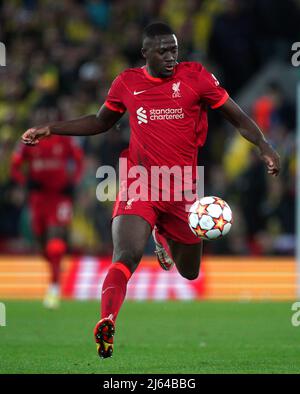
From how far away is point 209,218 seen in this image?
8484 mm

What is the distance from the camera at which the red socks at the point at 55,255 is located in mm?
14539

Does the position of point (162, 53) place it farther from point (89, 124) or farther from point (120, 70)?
point (120, 70)

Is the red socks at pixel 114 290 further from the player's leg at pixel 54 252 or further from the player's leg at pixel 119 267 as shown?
the player's leg at pixel 54 252

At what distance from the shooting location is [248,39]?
1884cm

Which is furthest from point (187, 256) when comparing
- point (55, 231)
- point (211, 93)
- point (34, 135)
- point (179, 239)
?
point (55, 231)

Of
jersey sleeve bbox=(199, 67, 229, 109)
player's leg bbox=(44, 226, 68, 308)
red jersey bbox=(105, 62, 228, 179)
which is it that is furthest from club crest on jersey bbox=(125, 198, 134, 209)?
player's leg bbox=(44, 226, 68, 308)

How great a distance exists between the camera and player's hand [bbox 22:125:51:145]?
8.52 m

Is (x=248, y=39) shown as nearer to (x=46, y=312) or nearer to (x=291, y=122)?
(x=291, y=122)

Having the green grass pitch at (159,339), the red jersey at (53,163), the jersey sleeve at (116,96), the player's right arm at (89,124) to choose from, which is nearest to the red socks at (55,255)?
the green grass pitch at (159,339)

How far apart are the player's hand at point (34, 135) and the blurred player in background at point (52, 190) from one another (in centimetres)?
573

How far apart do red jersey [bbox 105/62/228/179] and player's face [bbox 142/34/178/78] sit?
0.47 feet

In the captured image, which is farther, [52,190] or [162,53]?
[52,190]

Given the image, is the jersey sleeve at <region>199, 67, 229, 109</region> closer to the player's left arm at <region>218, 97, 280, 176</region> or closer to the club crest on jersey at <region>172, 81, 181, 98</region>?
the player's left arm at <region>218, 97, 280, 176</region>

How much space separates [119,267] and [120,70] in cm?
1152
